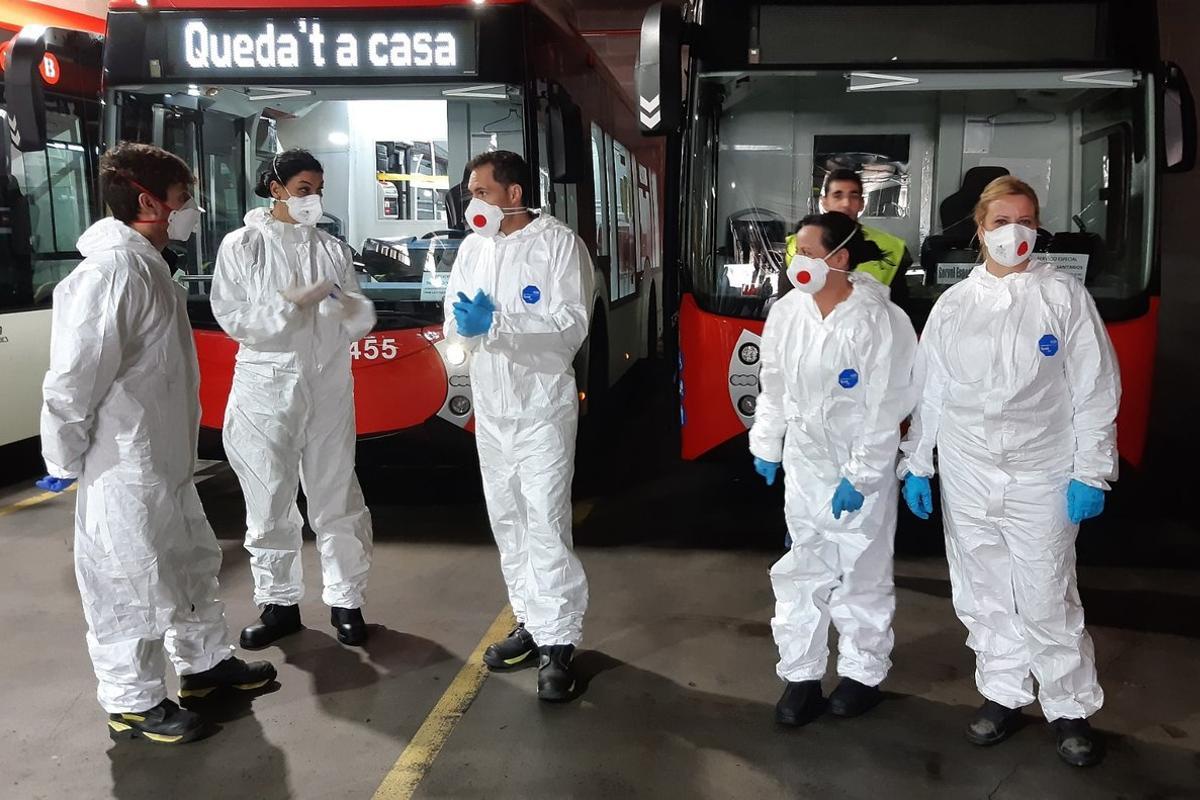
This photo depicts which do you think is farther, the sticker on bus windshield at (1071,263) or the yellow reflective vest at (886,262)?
the sticker on bus windshield at (1071,263)

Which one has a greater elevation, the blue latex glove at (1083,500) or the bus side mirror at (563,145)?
the bus side mirror at (563,145)

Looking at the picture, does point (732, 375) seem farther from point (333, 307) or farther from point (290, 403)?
point (290, 403)

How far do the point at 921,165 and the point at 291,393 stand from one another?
145 inches

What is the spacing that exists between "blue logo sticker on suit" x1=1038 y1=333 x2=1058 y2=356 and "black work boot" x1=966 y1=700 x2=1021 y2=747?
1.26 metres

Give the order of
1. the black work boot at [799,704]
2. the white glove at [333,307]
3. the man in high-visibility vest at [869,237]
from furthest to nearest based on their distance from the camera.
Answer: the man in high-visibility vest at [869,237]
the white glove at [333,307]
the black work boot at [799,704]

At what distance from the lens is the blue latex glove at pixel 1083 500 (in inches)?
122

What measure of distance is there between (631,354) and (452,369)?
4137 millimetres

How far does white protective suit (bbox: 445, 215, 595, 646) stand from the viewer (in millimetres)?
3734

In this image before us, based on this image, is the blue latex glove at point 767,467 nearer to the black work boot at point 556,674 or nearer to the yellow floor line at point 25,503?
the black work boot at point 556,674

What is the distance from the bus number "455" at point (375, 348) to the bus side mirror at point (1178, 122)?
4126mm

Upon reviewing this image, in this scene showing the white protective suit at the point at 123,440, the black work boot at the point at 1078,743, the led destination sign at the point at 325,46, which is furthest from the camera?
the led destination sign at the point at 325,46

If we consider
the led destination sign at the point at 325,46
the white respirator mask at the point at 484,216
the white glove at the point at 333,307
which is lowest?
the white glove at the point at 333,307

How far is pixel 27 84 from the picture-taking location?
534 centimetres

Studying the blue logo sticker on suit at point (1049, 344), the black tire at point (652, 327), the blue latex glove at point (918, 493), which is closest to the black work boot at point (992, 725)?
the blue latex glove at point (918, 493)
